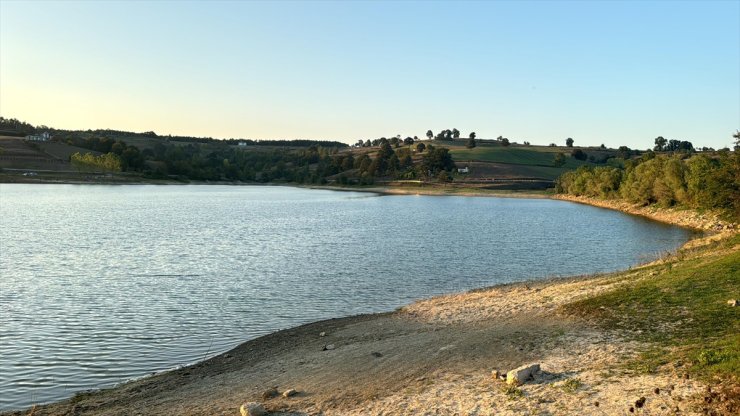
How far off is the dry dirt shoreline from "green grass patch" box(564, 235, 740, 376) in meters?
0.90

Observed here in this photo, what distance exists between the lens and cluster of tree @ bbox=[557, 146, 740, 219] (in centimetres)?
5406

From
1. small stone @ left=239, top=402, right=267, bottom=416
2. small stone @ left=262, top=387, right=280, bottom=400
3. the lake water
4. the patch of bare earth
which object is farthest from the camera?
the lake water

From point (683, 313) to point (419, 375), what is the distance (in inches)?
393

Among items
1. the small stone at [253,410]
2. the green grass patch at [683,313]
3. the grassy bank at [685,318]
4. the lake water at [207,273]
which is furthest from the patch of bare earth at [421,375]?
the lake water at [207,273]

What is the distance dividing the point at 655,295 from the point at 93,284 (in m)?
31.6

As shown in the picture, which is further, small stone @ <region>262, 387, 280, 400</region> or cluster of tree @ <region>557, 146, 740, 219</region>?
cluster of tree @ <region>557, 146, 740, 219</region>

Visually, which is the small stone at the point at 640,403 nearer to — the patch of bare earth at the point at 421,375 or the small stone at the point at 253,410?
the patch of bare earth at the point at 421,375

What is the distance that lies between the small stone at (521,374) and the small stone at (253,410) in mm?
6579

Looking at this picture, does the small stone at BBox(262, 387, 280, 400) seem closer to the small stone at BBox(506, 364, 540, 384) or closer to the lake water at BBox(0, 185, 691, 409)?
the lake water at BBox(0, 185, 691, 409)

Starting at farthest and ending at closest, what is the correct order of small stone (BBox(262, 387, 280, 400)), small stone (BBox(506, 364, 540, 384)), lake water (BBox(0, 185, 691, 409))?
lake water (BBox(0, 185, 691, 409))
small stone (BBox(262, 387, 280, 400))
small stone (BBox(506, 364, 540, 384))

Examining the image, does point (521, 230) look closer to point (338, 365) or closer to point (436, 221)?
point (436, 221)

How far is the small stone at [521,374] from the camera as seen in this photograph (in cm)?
1474

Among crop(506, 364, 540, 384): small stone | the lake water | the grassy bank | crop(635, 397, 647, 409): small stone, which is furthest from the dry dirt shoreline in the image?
the lake water

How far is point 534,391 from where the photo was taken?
14.1 m
